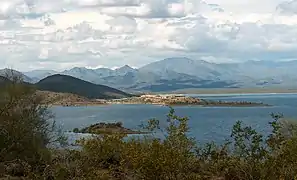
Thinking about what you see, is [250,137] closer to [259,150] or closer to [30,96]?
[259,150]

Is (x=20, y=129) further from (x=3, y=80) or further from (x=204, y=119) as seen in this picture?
(x=204, y=119)

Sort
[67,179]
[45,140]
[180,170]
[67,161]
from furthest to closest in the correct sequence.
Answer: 1. [45,140]
2. [67,161]
3. [67,179]
4. [180,170]

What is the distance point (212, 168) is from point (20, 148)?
7.65 metres

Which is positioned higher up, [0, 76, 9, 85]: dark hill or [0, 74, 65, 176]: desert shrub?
[0, 76, 9, 85]: dark hill

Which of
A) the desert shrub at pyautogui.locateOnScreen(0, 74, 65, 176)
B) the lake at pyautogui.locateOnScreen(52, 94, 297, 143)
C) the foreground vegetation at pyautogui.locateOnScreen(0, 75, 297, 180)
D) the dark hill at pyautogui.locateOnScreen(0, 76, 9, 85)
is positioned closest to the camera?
the foreground vegetation at pyautogui.locateOnScreen(0, 75, 297, 180)

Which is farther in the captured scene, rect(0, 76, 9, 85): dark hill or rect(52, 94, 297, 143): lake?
rect(52, 94, 297, 143): lake

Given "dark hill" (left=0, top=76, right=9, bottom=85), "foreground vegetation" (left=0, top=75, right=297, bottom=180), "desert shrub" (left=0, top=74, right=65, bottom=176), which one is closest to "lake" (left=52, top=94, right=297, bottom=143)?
"foreground vegetation" (left=0, top=75, right=297, bottom=180)

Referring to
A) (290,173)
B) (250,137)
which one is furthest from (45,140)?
(290,173)

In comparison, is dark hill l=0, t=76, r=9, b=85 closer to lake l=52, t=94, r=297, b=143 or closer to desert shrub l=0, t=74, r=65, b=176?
desert shrub l=0, t=74, r=65, b=176

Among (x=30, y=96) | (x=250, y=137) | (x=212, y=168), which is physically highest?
(x=30, y=96)

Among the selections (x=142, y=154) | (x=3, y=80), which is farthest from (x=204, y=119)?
(x=142, y=154)

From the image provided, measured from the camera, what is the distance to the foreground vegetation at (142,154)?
14586 millimetres

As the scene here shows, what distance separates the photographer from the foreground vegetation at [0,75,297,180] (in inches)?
574

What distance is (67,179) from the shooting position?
56.1 ft
